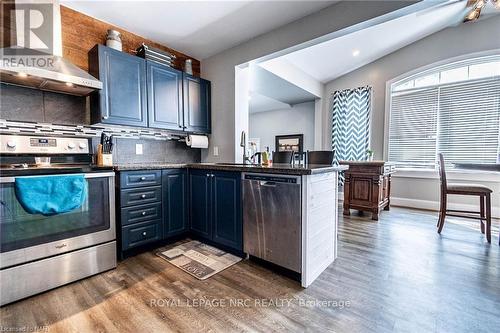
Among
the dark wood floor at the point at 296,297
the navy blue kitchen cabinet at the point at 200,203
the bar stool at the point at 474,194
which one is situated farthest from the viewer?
the bar stool at the point at 474,194

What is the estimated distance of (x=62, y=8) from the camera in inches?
86.0

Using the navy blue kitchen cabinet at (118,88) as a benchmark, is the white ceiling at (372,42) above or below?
above

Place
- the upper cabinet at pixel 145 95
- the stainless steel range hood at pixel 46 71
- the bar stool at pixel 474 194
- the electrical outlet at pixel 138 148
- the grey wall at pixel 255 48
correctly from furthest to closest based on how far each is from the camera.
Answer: the electrical outlet at pixel 138 148 → the bar stool at pixel 474 194 → the upper cabinet at pixel 145 95 → the grey wall at pixel 255 48 → the stainless steel range hood at pixel 46 71

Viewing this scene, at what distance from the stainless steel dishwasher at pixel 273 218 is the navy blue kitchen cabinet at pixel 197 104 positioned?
142cm

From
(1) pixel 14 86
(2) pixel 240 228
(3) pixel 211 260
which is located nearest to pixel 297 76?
(2) pixel 240 228

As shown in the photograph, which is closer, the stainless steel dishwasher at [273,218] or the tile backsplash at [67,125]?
the stainless steel dishwasher at [273,218]

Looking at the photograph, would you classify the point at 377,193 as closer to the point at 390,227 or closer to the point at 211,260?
the point at 390,227

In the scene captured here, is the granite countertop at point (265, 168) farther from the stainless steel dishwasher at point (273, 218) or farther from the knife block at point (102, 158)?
the knife block at point (102, 158)

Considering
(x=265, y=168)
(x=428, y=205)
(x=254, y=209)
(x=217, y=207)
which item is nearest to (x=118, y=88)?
(x=217, y=207)

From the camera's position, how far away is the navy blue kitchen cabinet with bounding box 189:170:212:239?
2457 millimetres

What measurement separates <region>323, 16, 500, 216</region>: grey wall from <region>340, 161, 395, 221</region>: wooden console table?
97 cm

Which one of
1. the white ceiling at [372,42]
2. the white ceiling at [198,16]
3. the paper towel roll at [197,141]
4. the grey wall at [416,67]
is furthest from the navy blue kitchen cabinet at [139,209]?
the grey wall at [416,67]

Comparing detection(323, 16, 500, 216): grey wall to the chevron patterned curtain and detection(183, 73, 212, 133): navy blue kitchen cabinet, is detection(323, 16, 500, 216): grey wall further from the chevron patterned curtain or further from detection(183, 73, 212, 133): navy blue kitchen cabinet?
detection(183, 73, 212, 133): navy blue kitchen cabinet

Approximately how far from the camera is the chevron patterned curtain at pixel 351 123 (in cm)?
482
